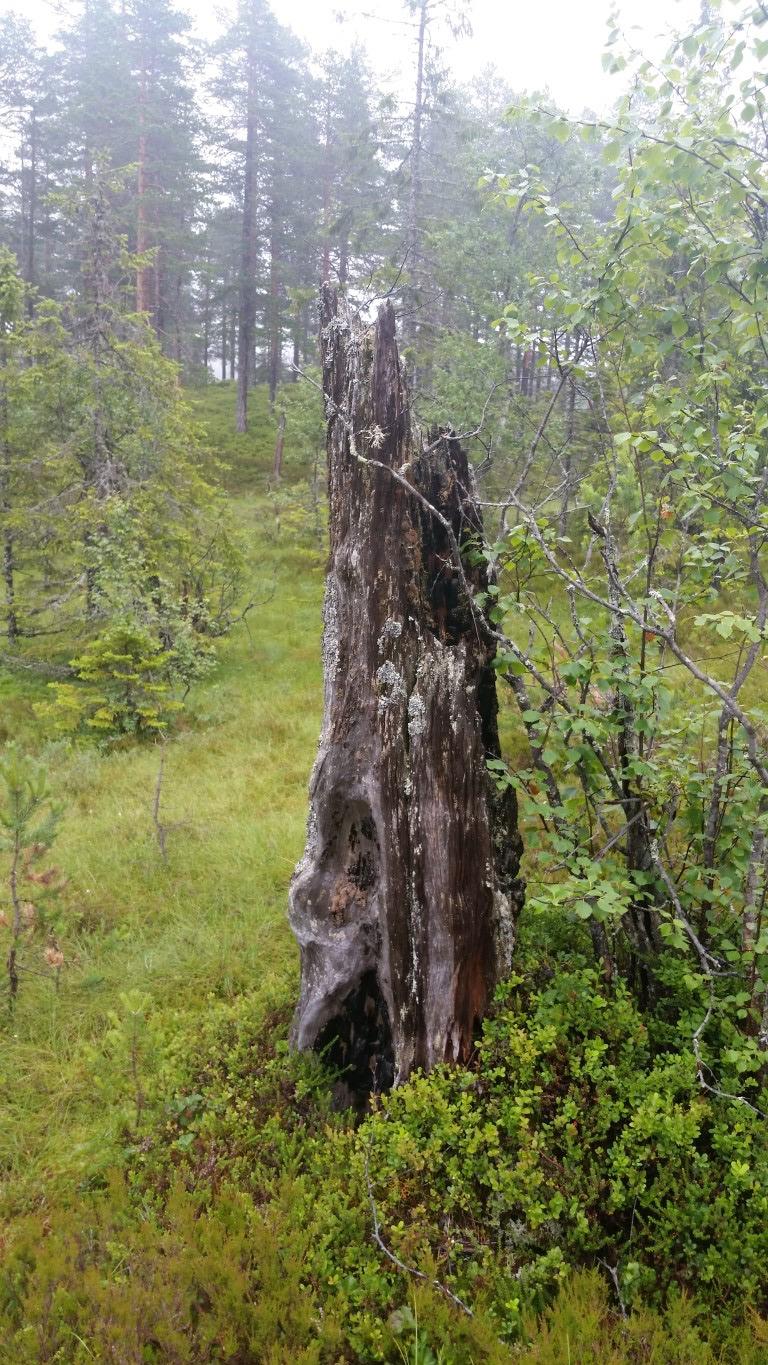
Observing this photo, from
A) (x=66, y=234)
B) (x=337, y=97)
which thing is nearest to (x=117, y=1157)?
(x=337, y=97)

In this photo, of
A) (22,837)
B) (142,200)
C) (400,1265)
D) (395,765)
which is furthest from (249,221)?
(400,1265)

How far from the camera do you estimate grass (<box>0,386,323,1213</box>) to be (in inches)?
164

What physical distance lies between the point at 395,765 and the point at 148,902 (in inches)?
138

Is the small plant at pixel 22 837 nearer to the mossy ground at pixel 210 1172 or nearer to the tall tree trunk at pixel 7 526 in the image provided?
the mossy ground at pixel 210 1172

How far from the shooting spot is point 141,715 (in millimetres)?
10391

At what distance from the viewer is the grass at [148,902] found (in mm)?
4164

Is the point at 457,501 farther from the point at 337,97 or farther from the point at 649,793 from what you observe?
the point at 337,97

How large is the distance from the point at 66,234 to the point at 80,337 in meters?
25.9

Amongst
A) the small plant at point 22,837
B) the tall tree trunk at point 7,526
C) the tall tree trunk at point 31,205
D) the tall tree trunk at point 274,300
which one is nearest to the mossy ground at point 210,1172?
the small plant at point 22,837

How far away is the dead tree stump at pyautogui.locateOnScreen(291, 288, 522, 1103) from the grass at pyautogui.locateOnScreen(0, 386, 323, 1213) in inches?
41.7

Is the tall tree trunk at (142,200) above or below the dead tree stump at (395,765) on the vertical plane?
above

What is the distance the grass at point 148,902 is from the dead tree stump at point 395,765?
106 cm

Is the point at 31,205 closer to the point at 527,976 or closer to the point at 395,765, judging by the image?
the point at 395,765

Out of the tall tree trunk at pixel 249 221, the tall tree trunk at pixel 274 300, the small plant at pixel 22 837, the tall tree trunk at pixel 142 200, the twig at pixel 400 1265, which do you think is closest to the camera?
the twig at pixel 400 1265
